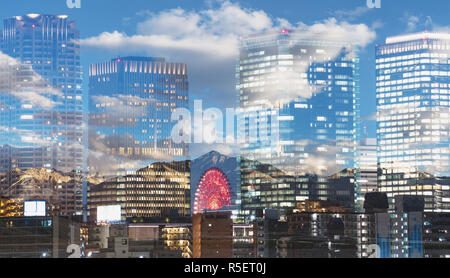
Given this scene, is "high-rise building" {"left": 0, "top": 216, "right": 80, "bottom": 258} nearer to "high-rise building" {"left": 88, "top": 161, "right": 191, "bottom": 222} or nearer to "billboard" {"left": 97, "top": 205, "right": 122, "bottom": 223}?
"billboard" {"left": 97, "top": 205, "right": 122, "bottom": 223}

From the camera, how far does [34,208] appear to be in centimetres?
5975

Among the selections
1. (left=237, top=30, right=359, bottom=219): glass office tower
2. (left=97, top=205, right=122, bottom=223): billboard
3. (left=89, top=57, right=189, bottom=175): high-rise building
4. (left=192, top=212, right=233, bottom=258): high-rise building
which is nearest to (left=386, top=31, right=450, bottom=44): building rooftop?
(left=237, top=30, right=359, bottom=219): glass office tower

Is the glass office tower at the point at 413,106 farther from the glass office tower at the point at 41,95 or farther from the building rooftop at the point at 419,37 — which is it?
the glass office tower at the point at 41,95

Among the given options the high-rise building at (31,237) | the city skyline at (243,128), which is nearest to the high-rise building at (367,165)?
the city skyline at (243,128)

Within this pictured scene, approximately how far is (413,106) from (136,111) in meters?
47.6

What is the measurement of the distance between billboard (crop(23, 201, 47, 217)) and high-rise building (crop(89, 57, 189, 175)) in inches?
2300

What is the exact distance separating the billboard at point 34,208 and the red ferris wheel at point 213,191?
13.0m

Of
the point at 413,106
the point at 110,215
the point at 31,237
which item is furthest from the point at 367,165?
the point at 31,237

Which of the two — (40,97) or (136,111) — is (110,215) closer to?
(136,111)

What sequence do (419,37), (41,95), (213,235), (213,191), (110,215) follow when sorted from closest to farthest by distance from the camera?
(213,191) → (213,235) → (110,215) → (419,37) → (41,95)

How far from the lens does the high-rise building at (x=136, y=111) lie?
397 feet

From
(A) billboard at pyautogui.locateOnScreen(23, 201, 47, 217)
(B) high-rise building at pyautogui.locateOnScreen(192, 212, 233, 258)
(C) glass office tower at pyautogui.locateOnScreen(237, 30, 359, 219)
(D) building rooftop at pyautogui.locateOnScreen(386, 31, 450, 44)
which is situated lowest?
(B) high-rise building at pyautogui.locateOnScreen(192, 212, 233, 258)

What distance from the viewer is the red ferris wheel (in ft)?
179

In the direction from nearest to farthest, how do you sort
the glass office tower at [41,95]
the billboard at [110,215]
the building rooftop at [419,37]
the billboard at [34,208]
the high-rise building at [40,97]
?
the billboard at [34,208]
the billboard at [110,215]
the building rooftop at [419,37]
the high-rise building at [40,97]
the glass office tower at [41,95]
